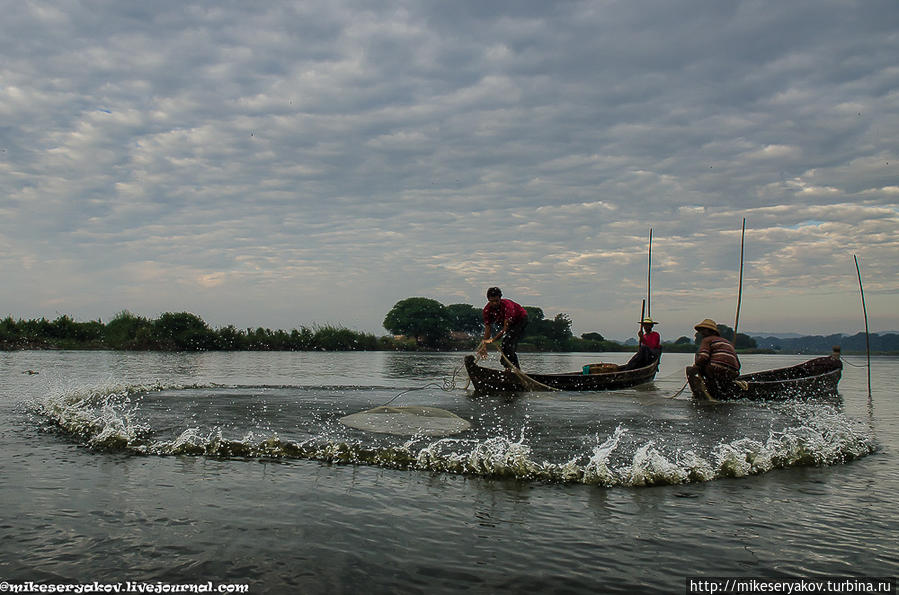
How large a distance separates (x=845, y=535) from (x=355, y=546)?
3.87m

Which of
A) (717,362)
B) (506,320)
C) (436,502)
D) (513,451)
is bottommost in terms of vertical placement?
(436,502)

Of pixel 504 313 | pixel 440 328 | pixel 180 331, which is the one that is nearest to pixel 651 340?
pixel 504 313

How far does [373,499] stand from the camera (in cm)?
532

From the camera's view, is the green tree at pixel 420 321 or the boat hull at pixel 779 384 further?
the green tree at pixel 420 321

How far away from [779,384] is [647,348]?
4.10 m

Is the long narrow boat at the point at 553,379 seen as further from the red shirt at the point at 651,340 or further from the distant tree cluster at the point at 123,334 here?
A: the distant tree cluster at the point at 123,334

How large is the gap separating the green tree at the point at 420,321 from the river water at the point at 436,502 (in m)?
88.1

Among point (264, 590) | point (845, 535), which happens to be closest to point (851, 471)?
point (845, 535)

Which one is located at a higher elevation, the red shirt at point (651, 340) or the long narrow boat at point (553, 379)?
the red shirt at point (651, 340)

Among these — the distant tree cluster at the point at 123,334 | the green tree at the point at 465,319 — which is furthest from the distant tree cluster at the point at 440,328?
the distant tree cluster at the point at 123,334

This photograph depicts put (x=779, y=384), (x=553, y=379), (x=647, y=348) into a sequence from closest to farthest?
(x=553, y=379)
(x=779, y=384)
(x=647, y=348)

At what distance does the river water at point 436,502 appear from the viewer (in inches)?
147

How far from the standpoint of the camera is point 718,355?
14.4 m

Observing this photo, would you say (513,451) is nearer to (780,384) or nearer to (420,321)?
(780,384)
